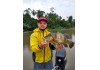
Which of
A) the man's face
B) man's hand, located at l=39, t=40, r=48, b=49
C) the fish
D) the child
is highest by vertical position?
the man's face

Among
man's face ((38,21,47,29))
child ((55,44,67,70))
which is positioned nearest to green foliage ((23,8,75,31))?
man's face ((38,21,47,29))

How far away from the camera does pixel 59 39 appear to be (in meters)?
1.47

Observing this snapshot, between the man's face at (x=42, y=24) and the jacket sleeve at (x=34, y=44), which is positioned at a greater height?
the man's face at (x=42, y=24)

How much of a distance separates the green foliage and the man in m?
0.03

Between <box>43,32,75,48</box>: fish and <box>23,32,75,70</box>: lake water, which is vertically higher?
<box>43,32,75,48</box>: fish

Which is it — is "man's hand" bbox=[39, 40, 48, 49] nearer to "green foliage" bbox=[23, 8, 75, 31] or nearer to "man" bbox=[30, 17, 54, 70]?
"man" bbox=[30, 17, 54, 70]

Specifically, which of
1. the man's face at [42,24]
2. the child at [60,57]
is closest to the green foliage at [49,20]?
the man's face at [42,24]

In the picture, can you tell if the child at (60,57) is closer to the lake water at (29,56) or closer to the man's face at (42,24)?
the lake water at (29,56)

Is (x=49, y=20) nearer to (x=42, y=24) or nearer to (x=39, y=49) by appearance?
(x=42, y=24)

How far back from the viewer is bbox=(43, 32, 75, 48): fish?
146cm

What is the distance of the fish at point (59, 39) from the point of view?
1462mm
